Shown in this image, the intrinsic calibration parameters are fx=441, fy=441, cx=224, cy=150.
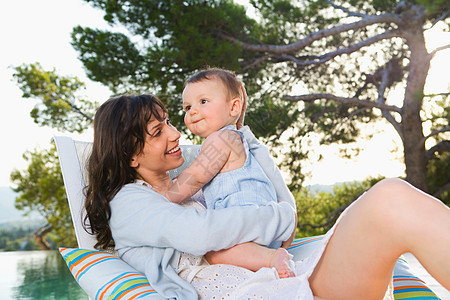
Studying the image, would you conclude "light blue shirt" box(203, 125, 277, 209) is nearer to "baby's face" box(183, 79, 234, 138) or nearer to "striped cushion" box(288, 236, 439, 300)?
"baby's face" box(183, 79, 234, 138)

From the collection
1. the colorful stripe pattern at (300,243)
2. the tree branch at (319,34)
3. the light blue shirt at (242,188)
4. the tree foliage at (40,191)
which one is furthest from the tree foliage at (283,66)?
the light blue shirt at (242,188)

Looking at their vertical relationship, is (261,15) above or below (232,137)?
above

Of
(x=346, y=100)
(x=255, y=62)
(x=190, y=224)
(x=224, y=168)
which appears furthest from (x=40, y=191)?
(x=190, y=224)

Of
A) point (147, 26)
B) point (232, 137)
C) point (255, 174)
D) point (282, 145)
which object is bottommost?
point (282, 145)

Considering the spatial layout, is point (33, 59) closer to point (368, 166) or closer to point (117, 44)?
point (117, 44)

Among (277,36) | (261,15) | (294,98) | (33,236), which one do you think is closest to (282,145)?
(294,98)

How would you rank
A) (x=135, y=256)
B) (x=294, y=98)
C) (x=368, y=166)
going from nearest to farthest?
(x=135, y=256) → (x=294, y=98) → (x=368, y=166)

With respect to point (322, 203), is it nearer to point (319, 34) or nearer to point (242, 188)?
point (319, 34)

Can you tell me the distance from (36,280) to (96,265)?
3336 millimetres

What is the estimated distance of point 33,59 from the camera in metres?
7.36

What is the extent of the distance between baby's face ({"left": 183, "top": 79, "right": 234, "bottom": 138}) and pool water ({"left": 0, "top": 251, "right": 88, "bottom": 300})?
255 cm

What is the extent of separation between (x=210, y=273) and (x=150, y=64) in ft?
15.8

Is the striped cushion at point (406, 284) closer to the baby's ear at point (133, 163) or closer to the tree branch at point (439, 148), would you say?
the baby's ear at point (133, 163)

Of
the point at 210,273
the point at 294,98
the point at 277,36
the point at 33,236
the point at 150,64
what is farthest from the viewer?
the point at 33,236
